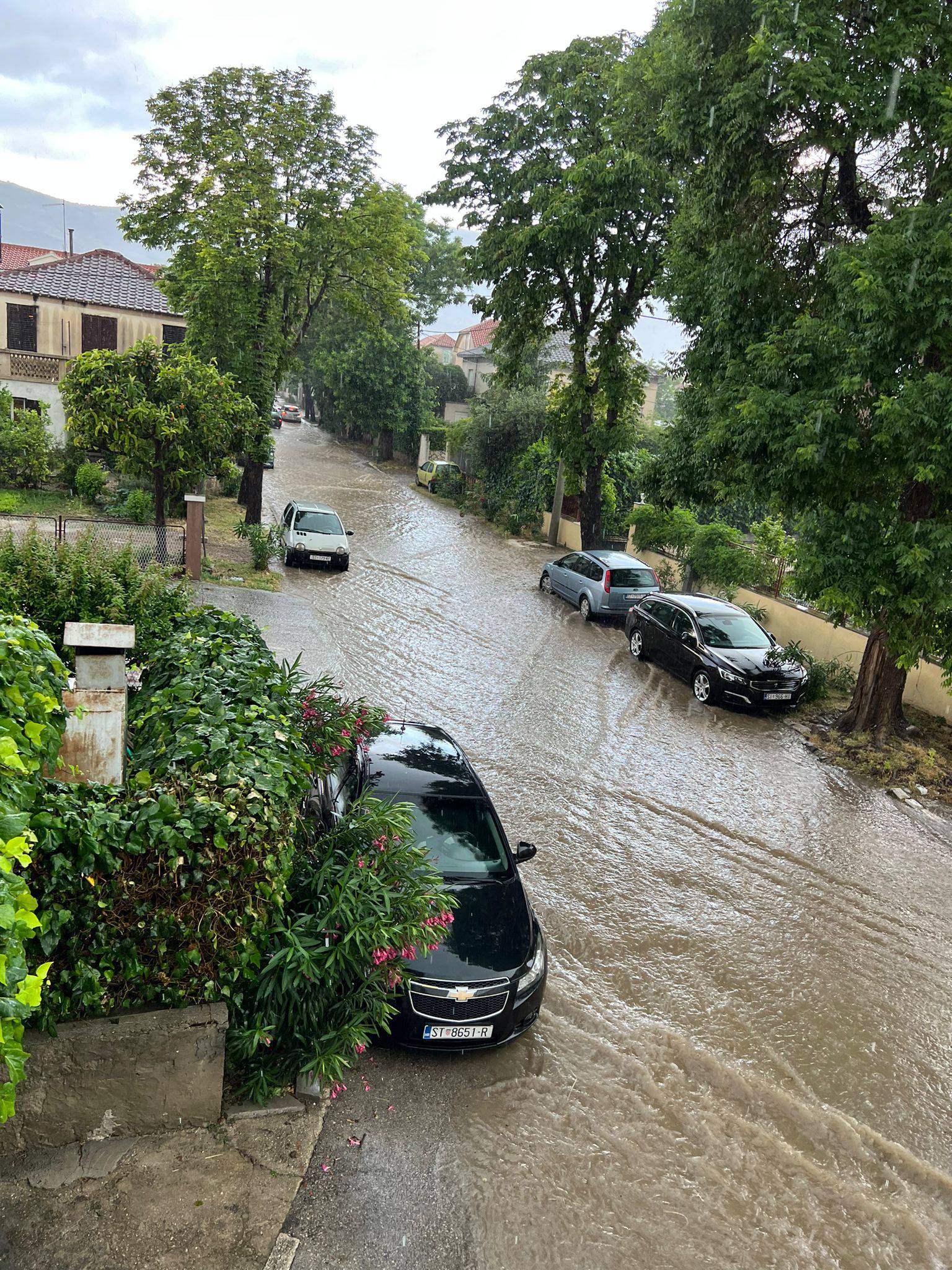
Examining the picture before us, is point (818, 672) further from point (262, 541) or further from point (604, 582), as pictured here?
point (262, 541)

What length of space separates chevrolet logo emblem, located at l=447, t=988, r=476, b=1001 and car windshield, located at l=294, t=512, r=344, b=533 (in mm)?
16734

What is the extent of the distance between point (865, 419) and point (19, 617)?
9987 millimetres

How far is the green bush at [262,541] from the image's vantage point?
66.0ft

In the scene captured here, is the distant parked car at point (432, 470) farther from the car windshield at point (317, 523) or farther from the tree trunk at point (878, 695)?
the tree trunk at point (878, 695)

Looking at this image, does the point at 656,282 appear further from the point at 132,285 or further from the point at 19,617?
the point at 132,285

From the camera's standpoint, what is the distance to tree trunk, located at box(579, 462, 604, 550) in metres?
25.1

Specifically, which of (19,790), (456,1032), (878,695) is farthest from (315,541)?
(19,790)

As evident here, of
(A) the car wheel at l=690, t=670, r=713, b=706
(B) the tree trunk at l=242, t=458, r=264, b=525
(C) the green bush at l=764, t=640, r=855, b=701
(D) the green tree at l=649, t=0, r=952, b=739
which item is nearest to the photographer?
(D) the green tree at l=649, t=0, r=952, b=739

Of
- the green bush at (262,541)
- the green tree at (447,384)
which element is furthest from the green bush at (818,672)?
the green tree at (447,384)

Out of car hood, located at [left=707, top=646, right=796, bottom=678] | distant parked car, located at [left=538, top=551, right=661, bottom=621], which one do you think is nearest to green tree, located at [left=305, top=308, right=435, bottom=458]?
distant parked car, located at [left=538, top=551, right=661, bottom=621]

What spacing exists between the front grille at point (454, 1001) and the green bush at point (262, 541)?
15.5m

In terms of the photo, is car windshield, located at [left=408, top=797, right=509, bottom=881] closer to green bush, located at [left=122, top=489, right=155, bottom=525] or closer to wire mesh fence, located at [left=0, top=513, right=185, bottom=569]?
wire mesh fence, located at [left=0, top=513, right=185, bottom=569]

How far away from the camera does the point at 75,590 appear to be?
927cm

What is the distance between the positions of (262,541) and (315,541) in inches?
62.4
